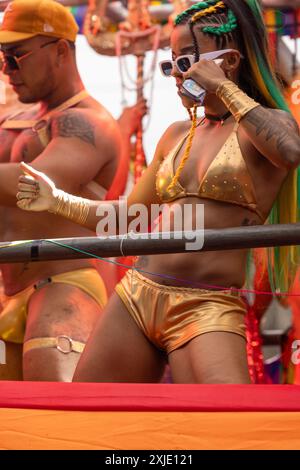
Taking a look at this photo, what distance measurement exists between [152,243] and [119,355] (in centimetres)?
44

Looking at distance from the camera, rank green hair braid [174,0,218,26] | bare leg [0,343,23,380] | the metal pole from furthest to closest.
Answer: bare leg [0,343,23,380], green hair braid [174,0,218,26], the metal pole

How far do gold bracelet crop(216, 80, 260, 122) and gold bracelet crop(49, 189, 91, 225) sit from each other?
23.9 inches

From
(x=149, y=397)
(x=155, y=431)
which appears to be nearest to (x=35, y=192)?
(x=149, y=397)

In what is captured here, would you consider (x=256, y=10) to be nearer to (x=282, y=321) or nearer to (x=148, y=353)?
(x=148, y=353)

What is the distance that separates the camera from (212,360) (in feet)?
9.54

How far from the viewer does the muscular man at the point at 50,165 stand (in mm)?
4016

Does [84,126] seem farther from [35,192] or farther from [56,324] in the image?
[35,192]

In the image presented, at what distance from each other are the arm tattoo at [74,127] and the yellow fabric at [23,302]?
21.1 inches

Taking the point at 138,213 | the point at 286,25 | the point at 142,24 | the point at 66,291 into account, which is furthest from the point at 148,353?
the point at 142,24

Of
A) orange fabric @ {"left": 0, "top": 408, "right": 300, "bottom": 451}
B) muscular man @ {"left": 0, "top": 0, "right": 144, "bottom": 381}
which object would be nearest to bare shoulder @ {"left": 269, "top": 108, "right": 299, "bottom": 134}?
orange fabric @ {"left": 0, "top": 408, "right": 300, "bottom": 451}

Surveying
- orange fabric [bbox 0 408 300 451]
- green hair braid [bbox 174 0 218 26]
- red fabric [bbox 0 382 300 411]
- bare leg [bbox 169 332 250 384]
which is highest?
green hair braid [bbox 174 0 218 26]

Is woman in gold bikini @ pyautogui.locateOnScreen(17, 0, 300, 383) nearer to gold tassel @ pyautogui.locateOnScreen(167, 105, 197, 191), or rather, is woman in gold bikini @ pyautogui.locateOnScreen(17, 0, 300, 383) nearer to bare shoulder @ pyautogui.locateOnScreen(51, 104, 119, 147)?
gold tassel @ pyautogui.locateOnScreen(167, 105, 197, 191)

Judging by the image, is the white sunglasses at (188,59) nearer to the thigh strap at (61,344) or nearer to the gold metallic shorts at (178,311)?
the gold metallic shorts at (178,311)

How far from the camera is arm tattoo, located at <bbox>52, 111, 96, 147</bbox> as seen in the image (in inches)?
168
